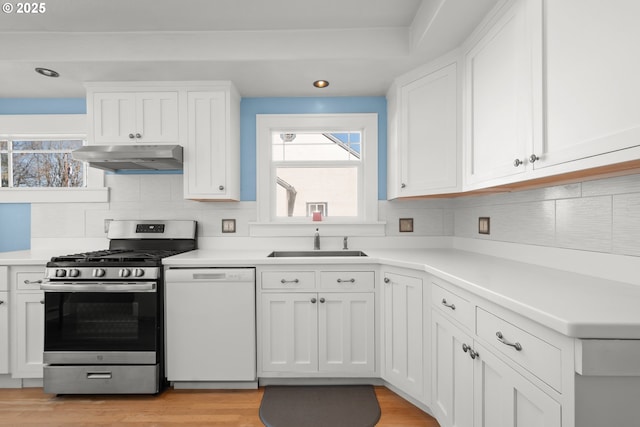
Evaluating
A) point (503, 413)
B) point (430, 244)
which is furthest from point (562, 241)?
point (430, 244)

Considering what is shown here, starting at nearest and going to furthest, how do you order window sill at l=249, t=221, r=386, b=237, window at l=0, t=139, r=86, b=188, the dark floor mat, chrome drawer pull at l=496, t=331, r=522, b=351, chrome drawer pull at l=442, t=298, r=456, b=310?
chrome drawer pull at l=496, t=331, r=522, b=351 < chrome drawer pull at l=442, t=298, r=456, b=310 < the dark floor mat < window sill at l=249, t=221, r=386, b=237 < window at l=0, t=139, r=86, b=188

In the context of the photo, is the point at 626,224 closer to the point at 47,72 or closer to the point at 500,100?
the point at 500,100

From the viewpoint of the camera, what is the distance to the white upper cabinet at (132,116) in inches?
99.4

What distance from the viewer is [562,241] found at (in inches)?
65.6

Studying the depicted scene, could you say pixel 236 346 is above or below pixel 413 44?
below

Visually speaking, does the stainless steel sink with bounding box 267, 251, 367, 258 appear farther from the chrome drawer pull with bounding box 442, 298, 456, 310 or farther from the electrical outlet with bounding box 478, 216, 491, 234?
the chrome drawer pull with bounding box 442, 298, 456, 310

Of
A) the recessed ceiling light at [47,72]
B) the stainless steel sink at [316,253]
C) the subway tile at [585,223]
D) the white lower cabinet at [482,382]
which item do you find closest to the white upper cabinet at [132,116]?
the recessed ceiling light at [47,72]

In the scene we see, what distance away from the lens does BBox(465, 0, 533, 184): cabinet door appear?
4.81 feet

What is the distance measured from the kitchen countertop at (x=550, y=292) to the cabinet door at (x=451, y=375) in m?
→ 0.27

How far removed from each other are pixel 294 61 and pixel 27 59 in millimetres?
1804

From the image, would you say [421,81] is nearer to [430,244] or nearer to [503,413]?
[430,244]

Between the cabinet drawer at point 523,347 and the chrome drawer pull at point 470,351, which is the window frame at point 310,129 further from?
the cabinet drawer at point 523,347


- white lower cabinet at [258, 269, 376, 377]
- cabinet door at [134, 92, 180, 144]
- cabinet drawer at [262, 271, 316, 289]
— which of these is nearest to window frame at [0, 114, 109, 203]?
cabinet door at [134, 92, 180, 144]

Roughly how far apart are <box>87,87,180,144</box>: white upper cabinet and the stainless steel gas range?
3.15 feet
